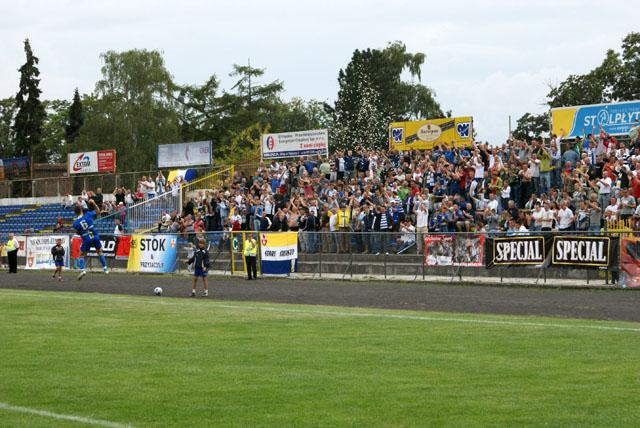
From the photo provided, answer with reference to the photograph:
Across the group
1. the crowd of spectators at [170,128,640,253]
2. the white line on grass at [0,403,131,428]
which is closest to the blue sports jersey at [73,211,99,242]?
the crowd of spectators at [170,128,640,253]

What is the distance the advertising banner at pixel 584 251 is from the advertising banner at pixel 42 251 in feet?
79.4

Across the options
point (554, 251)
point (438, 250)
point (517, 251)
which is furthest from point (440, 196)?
point (554, 251)

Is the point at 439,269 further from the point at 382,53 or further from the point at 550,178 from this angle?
the point at 382,53

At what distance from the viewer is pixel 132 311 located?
72.1 feet

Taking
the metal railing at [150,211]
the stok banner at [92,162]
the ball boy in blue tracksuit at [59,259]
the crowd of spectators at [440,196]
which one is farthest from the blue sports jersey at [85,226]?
the stok banner at [92,162]

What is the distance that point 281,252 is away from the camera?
3706 cm

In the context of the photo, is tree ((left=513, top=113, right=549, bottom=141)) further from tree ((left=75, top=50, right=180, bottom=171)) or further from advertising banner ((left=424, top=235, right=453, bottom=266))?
advertising banner ((left=424, top=235, right=453, bottom=266))

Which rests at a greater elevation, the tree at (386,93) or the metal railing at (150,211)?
the tree at (386,93)

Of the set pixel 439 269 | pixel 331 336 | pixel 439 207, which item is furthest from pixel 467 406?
pixel 439 207

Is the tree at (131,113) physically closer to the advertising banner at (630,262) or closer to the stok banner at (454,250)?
the stok banner at (454,250)

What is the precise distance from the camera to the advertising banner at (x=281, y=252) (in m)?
37.0

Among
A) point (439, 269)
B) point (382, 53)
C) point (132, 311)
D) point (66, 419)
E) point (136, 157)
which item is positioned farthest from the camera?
point (382, 53)

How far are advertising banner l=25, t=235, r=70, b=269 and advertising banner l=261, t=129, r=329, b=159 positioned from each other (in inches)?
507

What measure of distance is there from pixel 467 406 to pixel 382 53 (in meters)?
101
